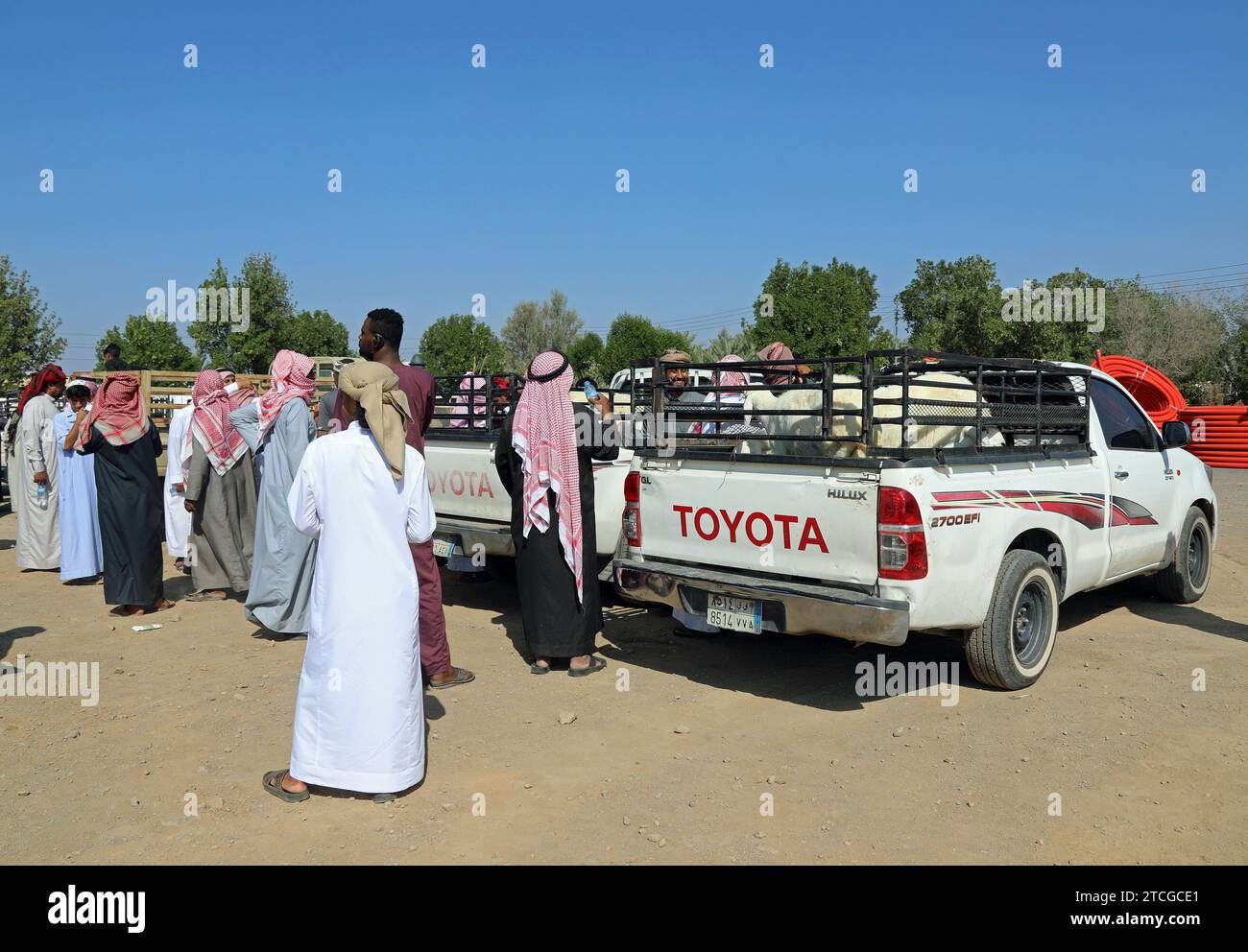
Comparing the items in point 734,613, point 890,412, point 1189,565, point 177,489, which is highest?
point 890,412

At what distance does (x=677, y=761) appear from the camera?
467cm

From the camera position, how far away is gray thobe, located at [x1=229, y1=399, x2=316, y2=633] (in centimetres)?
702

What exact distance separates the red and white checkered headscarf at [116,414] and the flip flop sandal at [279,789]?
4396 millimetres

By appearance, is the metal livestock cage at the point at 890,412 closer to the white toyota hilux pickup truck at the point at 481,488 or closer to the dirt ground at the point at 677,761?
the white toyota hilux pickup truck at the point at 481,488

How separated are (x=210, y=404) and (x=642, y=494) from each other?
13.1ft

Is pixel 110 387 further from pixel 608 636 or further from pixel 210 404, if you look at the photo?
pixel 608 636

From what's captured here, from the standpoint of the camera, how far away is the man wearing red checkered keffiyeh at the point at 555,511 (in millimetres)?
6078

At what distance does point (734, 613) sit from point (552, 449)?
152 centimetres

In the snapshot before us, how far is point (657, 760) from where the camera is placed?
4.69 metres

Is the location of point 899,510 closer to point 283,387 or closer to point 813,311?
point 283,387

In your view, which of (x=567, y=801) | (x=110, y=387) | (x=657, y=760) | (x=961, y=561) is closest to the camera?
(x=567, y=801)

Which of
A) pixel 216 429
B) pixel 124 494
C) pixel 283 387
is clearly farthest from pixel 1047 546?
pixel 124 494

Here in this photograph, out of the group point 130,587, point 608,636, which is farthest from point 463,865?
point 130,587
